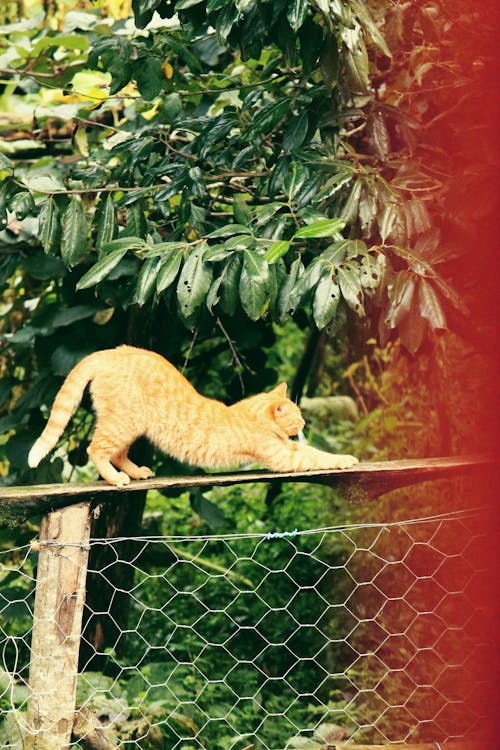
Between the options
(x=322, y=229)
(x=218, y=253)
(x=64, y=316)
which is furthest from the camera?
A: (x=64, y=316)

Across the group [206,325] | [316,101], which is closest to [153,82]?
[316,101]

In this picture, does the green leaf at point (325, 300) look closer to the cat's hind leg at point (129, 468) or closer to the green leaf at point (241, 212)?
the green leaf at point (241, 212)

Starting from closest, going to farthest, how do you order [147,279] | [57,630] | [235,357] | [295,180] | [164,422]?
1. [57,630]
2. [147,279]
3. [295,180]
4. [164,422]
5. [235,357]

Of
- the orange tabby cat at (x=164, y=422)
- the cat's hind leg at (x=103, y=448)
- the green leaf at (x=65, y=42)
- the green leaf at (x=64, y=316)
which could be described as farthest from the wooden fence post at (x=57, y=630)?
the green leaf at (x=65, y=42)

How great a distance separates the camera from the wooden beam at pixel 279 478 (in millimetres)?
2838

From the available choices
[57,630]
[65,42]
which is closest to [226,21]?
Result: [65,42]

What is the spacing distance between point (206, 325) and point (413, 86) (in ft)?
4.14

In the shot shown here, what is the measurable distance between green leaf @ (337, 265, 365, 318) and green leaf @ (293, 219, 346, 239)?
14 centimetres

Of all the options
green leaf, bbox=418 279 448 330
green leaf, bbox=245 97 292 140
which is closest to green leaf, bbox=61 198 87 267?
green leaf, bbox=245 97 292 140

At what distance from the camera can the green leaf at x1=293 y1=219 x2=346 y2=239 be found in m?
2.91

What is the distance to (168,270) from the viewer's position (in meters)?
3.09

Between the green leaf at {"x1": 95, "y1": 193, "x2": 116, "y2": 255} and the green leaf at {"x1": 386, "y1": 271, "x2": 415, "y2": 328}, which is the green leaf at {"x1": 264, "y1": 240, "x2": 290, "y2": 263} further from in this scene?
the green leaf at {"x1": 95, "y1": 193, "x2": 116, "y2": 255}

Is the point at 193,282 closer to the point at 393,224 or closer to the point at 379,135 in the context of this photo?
the point at 393,224

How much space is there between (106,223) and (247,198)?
924 mm
